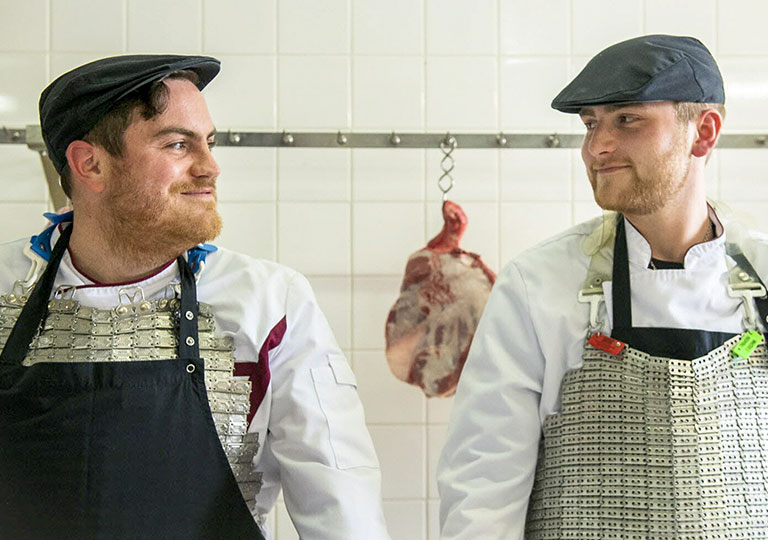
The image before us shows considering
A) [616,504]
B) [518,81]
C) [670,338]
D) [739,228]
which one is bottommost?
[616,504]

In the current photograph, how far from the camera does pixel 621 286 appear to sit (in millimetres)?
1546

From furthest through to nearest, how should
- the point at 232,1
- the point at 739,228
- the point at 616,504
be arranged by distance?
1. the point at 232,1
2. the point at 739,228
3. the point at 616,504

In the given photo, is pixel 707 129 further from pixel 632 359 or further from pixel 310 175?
pixel 310 175

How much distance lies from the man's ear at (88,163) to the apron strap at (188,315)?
20cm

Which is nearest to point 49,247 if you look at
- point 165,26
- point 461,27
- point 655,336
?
point 165,26

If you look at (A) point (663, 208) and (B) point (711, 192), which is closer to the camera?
(A) point (663, 208)

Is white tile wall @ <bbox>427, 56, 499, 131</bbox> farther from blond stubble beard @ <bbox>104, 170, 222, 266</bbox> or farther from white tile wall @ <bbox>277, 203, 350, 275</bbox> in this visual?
blond stubble beard @ <bbox>104, 170, 222, 266</bbox>

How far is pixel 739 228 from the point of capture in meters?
1.62

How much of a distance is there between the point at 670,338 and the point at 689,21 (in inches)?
43.8

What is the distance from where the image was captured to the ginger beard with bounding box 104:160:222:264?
1.47 metres

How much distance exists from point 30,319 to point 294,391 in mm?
444

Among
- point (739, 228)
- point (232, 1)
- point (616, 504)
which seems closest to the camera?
point (616, 504)

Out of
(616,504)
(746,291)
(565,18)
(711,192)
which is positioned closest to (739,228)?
(746,291)

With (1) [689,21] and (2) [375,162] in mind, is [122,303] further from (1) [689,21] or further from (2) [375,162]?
(1) [689,21]
